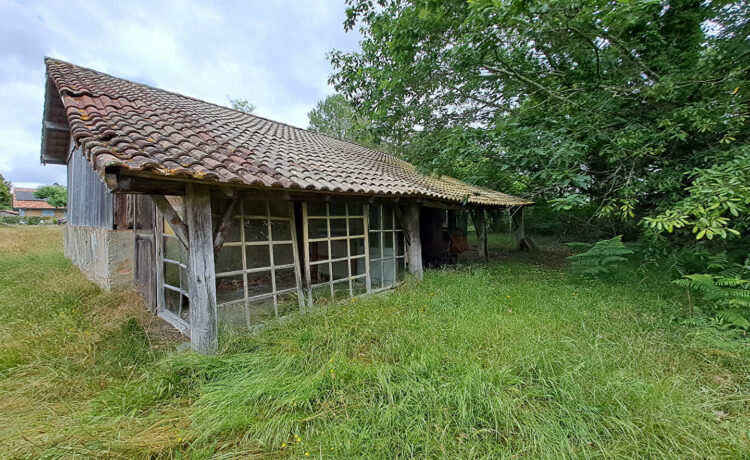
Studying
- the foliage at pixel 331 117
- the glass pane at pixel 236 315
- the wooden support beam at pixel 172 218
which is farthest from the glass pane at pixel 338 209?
the foliage at pixel 331 117

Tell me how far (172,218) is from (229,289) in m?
3.72

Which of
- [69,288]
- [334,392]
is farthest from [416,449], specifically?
[69,288]

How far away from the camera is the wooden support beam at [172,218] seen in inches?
115

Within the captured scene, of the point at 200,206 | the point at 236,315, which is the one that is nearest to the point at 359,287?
the point at 236,315

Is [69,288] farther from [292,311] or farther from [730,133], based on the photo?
[730,133]

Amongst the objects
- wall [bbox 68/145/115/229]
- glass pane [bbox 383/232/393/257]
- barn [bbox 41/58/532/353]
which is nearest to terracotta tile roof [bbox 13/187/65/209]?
wall [bbox 68/145/115/229]

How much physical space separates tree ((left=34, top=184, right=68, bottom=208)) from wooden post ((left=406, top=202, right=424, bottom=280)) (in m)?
50.5

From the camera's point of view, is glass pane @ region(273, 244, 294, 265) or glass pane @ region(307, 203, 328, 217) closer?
glass pane @ region(307, 203, 328, 217)

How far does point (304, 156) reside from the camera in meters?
5.09

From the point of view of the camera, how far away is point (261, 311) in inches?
182

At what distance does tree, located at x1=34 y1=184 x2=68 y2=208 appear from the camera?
36.2m

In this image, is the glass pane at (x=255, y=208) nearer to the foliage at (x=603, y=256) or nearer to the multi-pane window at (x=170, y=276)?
the multi-pane window at (x=170, y=276)

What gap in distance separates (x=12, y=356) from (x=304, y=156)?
4.19 m

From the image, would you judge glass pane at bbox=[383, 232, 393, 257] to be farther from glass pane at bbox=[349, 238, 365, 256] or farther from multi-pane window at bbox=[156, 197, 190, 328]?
multi-pane window at bbox=[156, 197, 190, 328]
